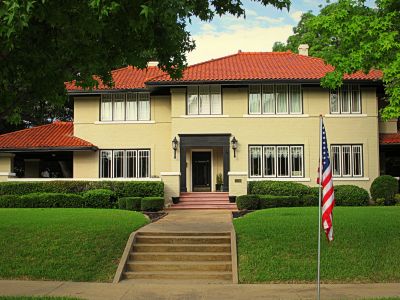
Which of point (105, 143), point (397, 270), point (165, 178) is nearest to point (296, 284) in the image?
point (397, 270)

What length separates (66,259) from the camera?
1197 cm

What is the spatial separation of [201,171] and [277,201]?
6399 millimetres

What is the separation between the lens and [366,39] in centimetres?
1806

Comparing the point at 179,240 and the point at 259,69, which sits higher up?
the point at 259,69

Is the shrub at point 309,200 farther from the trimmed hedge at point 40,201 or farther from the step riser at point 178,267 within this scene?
the step riser at point 178,267

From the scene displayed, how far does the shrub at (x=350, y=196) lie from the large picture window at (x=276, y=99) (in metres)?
4.73

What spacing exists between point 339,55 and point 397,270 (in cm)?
939

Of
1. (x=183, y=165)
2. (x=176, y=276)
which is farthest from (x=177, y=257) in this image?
(x=183, y=165)

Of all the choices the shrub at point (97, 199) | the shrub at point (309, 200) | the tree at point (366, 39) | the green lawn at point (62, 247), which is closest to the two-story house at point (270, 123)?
the shrub at point (97, 199)

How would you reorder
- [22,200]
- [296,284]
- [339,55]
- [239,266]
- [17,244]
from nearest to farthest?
[296,284] < [239,266] < [17,244] < [339,55] < [22,200]

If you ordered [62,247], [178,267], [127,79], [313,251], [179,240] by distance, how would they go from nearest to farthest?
[178,267]
[313,251]
[62,247]
[179,240]
[127,79]

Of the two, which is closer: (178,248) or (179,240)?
(178,248)

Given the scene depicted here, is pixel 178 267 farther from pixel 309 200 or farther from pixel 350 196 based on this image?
pixel 350 196

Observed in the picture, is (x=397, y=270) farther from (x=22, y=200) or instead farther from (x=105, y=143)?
(x=105, y=143)
